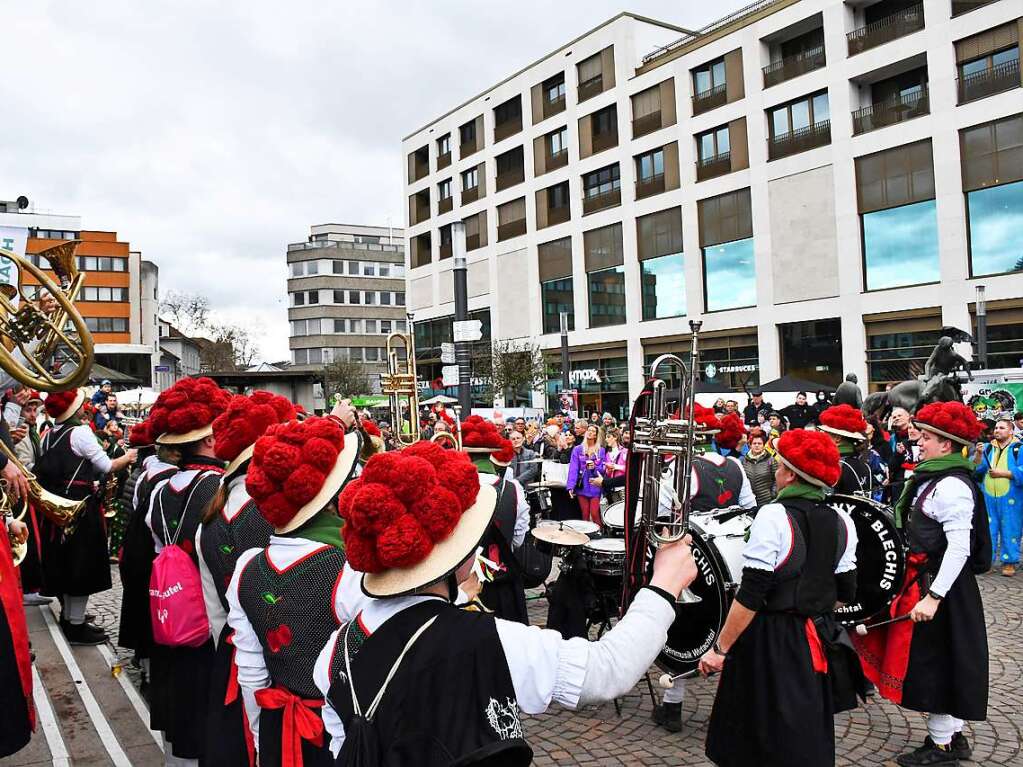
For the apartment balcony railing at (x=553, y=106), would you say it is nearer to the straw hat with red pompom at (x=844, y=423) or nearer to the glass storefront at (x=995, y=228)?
the glass storefront at (x=995, y=228)

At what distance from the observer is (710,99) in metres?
34.6

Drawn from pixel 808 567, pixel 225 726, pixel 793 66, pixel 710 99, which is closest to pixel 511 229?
pixel 710 99

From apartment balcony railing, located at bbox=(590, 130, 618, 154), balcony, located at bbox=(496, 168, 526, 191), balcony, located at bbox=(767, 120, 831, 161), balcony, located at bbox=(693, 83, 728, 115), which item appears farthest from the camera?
balcony, located at bbox=(496, 168, 526, 191)

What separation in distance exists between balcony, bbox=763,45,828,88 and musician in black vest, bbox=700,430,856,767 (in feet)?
102

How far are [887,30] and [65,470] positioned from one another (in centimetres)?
3073

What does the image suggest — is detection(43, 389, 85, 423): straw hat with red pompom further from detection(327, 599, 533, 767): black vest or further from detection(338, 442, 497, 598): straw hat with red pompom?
detection(327, 599, 533, 767): black vest

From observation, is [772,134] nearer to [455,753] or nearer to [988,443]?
[988,443]

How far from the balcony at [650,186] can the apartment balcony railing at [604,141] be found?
254 centimetres

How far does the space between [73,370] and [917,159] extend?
30.3 m

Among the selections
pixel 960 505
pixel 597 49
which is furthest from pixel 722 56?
pixel 960 505

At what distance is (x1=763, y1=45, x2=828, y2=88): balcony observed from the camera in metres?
30.9

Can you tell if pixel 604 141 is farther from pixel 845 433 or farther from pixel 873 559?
pixel 873 559

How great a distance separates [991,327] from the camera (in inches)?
1059

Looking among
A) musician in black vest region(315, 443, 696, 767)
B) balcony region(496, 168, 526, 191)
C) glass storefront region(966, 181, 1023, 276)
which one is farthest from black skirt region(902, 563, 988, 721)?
balcony region(496, 168, 526, 191)
